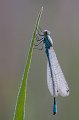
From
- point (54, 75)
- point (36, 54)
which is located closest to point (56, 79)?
point (54, 75)

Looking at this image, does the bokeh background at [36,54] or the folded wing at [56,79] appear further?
the bokeh background at [36,54]

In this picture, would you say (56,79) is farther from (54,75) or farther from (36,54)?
(36,54)

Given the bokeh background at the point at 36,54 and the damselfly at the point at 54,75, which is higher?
the bokeh background at the point at 36,54

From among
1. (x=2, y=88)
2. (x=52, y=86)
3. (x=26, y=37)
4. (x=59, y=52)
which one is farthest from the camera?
(x=26, y=37)

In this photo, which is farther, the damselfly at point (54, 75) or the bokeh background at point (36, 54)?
the bokeh background at point (36, 54)

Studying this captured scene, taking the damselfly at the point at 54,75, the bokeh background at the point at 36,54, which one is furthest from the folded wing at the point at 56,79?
the bokeh background at the point at 36,54

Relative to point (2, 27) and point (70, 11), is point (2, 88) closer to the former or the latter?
point (2, 27)

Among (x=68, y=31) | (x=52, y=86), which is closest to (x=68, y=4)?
(x=68, y=31)

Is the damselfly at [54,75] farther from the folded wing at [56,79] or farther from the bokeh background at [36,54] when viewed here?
the bokeh background at [36,54]
